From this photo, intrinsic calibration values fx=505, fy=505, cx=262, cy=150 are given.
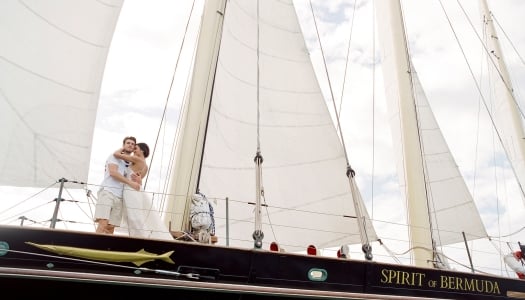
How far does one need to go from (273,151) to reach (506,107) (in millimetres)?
10195

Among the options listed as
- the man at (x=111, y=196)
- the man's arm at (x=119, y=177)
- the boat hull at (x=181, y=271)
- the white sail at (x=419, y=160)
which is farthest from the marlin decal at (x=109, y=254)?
the white sail at (x=419, y=160)

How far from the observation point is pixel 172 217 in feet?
22.3

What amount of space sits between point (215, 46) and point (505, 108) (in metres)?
11.9

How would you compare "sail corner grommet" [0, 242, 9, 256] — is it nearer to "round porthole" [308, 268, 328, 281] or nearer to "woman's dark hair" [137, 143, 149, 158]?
"woman's dark hair" [137, 143, 149, 158]

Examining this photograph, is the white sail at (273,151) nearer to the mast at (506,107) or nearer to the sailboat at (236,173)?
the sailboat at (236,173)

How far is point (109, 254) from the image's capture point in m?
4.88

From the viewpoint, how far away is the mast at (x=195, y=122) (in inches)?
272

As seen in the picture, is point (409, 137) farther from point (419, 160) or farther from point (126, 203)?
point (126, 203)

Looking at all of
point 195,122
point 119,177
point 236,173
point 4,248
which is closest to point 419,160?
point 236,173

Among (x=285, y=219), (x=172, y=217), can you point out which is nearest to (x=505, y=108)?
(x=285, y=219)

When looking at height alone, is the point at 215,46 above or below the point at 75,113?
above

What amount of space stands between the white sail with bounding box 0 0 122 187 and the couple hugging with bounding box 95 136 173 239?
31 centimetres

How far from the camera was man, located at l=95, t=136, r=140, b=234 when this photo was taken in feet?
18.9

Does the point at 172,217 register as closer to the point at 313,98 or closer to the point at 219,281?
the point at 219,281
